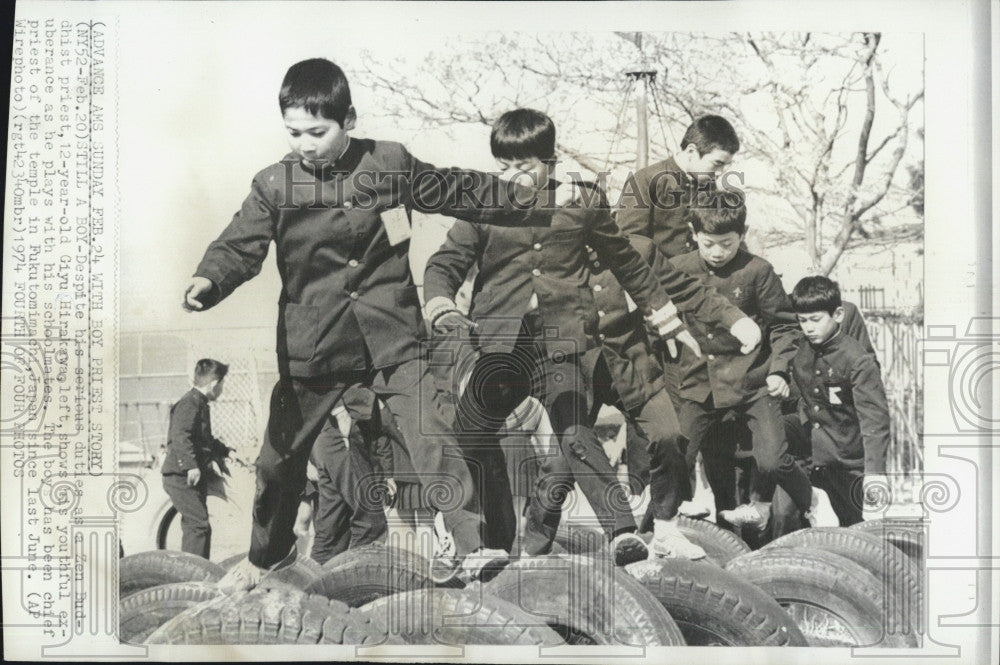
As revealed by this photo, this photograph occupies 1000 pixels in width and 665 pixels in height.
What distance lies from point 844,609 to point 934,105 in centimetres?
181

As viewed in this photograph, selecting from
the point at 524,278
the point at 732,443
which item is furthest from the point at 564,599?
the point at 524,278

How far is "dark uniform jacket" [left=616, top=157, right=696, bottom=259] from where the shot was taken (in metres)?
3.41

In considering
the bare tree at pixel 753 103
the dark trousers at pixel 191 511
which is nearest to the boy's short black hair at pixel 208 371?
the dark trousers at pixel 191 511

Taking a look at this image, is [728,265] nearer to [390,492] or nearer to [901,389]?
[901,389]

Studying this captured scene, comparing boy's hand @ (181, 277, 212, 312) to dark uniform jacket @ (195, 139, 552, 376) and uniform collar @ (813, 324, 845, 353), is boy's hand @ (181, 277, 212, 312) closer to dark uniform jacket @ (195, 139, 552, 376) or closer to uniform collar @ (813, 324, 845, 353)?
dark uniform jacket @ (195, 139, 552, 376)

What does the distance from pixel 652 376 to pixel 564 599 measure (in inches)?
33.0

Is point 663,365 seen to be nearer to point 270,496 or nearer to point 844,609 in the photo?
point 844,609

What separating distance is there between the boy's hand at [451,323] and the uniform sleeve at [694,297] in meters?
0.68

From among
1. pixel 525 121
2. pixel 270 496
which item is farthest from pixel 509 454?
pixel 525 121

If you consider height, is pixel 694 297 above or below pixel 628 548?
above

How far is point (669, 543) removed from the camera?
3416mm

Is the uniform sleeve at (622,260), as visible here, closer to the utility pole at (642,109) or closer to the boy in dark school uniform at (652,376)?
the boy in dark school uniform at (652,376)

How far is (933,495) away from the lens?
136 inches

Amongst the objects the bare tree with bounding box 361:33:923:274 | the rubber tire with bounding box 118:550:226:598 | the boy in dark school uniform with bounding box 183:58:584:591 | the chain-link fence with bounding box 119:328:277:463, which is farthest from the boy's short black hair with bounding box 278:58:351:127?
the rubber tire with bounding box 118:550:226:598
